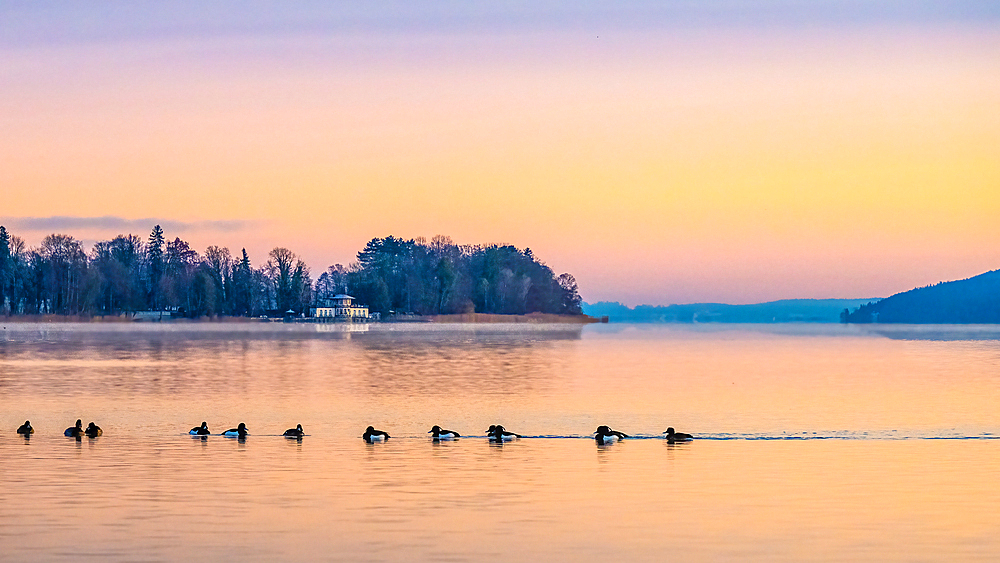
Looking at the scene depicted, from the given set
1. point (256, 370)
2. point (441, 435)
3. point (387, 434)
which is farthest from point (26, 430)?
point (256, 370)

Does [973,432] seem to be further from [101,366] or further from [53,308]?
[53,308]

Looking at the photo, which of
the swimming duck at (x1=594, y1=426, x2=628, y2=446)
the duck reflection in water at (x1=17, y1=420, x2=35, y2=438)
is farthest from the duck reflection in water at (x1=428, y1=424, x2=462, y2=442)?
the duck reflection in water at (x1=17, y1=420, x2=35, y2=438)

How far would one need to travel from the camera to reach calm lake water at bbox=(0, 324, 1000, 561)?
1487cm

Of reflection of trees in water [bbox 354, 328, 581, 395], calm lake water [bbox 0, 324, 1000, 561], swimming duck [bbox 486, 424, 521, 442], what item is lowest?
calm lake water [bbox 0, 324, 1000, 561]

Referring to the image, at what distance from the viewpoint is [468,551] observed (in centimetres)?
1429

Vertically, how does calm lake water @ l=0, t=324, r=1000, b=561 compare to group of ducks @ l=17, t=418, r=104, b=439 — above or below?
below

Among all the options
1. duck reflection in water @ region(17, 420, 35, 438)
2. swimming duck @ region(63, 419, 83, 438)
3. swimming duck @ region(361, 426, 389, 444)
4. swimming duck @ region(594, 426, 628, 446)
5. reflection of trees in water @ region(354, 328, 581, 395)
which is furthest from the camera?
reflection of trees in water @ region(354, 328, 581, 395)

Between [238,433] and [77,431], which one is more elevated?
[77,431]

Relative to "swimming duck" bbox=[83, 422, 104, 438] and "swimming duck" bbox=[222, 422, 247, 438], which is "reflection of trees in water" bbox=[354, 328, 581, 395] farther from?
"swimming duck" bbox=[83, 422, 104, 438]

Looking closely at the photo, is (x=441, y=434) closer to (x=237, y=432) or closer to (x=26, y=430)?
(x=237, y=432)

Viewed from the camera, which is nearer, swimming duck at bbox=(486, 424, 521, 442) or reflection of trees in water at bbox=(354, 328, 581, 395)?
swimming duck at bbox=(486, 424, 521, 442)

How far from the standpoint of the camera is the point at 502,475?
68.2ft

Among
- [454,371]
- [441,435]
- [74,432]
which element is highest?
[454,371]

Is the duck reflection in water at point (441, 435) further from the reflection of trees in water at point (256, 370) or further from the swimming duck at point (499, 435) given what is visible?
the reflection of trees in water at point (256, 370)
